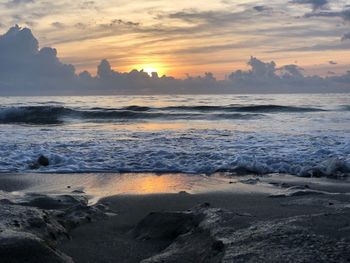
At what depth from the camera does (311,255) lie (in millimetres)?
2875

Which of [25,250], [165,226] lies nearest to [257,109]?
[165,226]

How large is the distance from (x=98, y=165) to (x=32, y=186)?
208 centimetres

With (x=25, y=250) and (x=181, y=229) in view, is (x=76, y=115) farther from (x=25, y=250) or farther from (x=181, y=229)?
(x=25, y=250)

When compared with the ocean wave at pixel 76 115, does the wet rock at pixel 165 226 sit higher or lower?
lower

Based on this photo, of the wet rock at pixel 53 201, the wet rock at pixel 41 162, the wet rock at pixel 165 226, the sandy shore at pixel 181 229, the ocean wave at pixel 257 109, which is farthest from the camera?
the ocean wave at pixel 257 109

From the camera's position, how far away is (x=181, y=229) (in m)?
4.41

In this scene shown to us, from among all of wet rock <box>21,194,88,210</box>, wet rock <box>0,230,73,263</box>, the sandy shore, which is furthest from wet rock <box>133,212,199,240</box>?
wet rock <box>21,194,88,210</box>

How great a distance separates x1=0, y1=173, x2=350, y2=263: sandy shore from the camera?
3.15m

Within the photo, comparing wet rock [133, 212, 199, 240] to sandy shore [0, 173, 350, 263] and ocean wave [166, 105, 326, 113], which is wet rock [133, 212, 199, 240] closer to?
sandy shore [0, 173, 350, 263]

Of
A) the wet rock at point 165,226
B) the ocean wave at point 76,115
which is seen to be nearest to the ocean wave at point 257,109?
the ocean wave at point 76,115

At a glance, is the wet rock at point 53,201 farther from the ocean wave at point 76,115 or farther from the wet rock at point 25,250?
the ocean wave at point 76,115

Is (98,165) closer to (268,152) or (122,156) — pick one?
(122,156)

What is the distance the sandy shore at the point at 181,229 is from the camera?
3154mm

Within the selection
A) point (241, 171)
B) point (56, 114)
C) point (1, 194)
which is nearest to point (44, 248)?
point (1, 194)
